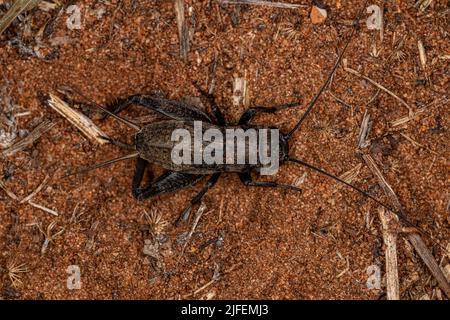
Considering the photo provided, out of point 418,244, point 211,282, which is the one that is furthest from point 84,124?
point 418,244

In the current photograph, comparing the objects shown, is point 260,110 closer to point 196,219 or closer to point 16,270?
point 196,219

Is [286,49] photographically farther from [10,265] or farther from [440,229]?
[10,265]

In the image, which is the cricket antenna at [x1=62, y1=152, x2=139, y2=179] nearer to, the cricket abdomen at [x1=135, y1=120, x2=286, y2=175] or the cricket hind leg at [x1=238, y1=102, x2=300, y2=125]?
the cricket abdomen at [x1=135, y1=120, x2=286, y2=175]

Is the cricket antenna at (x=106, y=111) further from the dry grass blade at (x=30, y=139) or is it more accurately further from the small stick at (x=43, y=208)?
the small stick at (x=43, y=208)

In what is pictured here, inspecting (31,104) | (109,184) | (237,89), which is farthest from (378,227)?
(31,104)

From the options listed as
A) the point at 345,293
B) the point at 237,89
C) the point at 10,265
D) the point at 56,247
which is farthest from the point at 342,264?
the point at 10,265

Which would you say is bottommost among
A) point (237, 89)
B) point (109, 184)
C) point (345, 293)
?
point (345, 293)

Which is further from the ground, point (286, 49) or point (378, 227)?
point (286, 49)

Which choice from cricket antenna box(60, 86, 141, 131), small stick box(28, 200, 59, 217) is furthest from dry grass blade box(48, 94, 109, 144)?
small stick box(28, 200, 59, 217)
